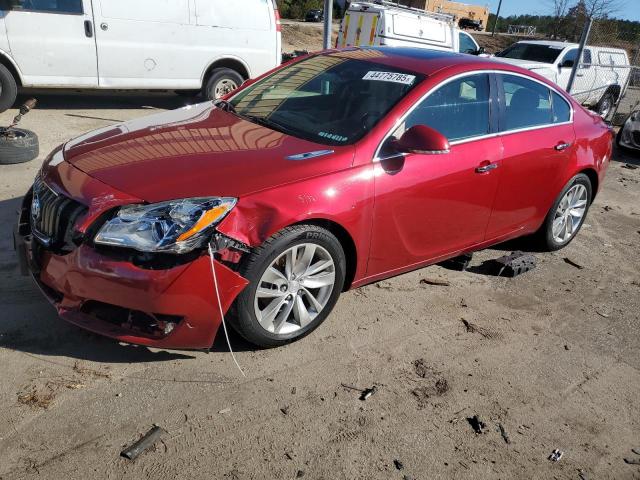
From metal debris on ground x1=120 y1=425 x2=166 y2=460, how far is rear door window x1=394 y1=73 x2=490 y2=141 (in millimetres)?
2132

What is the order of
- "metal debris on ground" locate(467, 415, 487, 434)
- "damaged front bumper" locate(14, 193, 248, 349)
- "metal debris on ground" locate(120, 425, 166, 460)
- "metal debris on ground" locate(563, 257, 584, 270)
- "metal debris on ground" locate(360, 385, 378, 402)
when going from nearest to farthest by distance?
"metal debris on ground" locate(120, 425, 166, 460), "damaged front bumper" locate(14, 193, 248, 349), "metal debris on ground" locate(467, 415, 487, 434), "metal debris on ground" locate(360, 385, 378, 402), "metal debris on ground" locate(563, 257, 584, 270)

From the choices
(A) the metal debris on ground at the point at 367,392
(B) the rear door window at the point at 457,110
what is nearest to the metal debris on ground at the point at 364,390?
(A) the metal debris on ground at the point at 367,392

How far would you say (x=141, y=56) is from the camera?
27.8ft

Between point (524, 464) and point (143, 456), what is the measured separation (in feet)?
5.74

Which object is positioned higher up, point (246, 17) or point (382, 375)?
point (246, 17)

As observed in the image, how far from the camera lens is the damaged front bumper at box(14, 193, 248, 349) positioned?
107 inches

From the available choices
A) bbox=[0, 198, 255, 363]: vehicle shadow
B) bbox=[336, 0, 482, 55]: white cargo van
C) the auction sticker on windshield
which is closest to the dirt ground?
bbox=[0, 198, 255, 363]: vehicle shadow

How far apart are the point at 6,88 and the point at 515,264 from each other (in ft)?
22.7

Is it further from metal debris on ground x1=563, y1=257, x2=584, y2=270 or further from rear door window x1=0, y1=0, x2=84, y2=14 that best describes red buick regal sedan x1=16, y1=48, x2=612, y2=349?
rear door window x1=0, y1=0, x2=84, y2=14

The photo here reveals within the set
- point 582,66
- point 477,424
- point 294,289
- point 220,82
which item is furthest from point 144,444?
point 582,66

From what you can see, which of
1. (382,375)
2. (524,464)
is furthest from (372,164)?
(524,464)

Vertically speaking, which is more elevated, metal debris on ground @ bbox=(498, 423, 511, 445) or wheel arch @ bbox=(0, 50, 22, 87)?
wheel arch @ bbox=(0, 50, 22, 87)

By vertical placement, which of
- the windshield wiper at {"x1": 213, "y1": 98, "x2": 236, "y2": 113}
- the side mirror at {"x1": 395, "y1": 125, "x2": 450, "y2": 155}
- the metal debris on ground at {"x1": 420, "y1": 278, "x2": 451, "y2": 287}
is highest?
the side mirror at {"x1": 395, "y1": 125, "x2": 450, "y2": 155}

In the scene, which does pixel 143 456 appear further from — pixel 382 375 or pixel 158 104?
pixel 158 104
